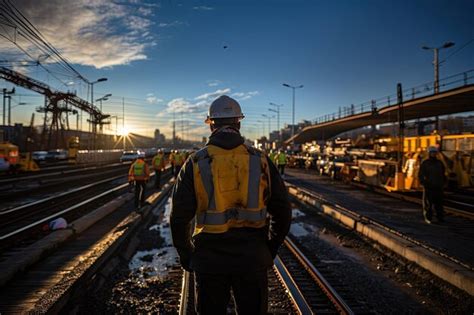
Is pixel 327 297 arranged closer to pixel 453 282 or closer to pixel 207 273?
pixel 453 282

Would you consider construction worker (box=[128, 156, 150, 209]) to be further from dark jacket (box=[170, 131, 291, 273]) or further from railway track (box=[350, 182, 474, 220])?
railway track (box=[350, 182, 474, 220])

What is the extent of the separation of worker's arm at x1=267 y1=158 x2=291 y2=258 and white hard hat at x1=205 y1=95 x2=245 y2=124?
448 mm

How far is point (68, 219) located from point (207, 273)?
10.2m

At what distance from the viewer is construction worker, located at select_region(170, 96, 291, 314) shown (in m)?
2.31

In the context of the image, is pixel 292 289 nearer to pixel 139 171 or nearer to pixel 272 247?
pixel 272 247

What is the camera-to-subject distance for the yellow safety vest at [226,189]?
2.37 m

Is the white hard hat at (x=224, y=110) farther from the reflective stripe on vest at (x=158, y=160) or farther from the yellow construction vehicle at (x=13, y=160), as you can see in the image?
the yellow construction vehicle at (x=13, y=160)

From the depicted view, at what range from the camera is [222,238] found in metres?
2.35

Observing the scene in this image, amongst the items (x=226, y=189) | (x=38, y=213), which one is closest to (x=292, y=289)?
(x=226, y=189)

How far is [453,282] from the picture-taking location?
5277mm

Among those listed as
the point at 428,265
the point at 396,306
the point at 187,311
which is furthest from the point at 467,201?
the point at 187,311

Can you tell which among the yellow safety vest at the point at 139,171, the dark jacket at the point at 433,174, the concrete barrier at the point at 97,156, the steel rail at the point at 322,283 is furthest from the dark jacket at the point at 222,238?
the concrete barrier at the point at 97,156

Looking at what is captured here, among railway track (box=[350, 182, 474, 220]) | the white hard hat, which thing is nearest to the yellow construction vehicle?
railway track (box=[350, 182, 474, 220])

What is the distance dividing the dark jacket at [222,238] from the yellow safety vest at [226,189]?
0.04 meters
